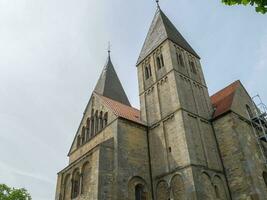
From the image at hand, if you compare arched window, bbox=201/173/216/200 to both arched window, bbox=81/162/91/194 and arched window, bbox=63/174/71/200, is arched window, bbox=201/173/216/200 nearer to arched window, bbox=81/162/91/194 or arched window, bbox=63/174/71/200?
arched window, bbox=81/162/91/194

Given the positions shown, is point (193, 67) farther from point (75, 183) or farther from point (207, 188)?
point (75, 183)

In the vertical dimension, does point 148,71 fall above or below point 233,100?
above

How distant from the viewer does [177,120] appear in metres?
18.4

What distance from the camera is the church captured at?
1631 cm

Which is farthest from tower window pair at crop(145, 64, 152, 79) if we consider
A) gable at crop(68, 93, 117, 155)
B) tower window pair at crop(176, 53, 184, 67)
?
gable at crop(68, 93, 117, 155)

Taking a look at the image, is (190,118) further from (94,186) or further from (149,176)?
(94,186)

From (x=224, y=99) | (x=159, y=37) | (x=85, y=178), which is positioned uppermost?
(x=159, y=37)

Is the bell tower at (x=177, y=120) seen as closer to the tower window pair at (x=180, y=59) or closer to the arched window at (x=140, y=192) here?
the tower window pair at (x=180, y=59)

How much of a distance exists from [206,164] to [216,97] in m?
8.81

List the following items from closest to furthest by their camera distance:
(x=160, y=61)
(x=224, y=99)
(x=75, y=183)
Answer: (x=75, y=183)
(x=224, y=99)
(x=160, y=61)

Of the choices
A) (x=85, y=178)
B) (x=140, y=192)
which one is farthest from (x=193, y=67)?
(x=85, y=178)

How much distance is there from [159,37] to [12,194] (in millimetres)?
22057

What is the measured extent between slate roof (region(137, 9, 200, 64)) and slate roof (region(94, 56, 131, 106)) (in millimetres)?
6072

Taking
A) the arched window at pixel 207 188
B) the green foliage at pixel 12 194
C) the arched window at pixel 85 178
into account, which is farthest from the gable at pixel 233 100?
the green foliage at pixel 12 194
